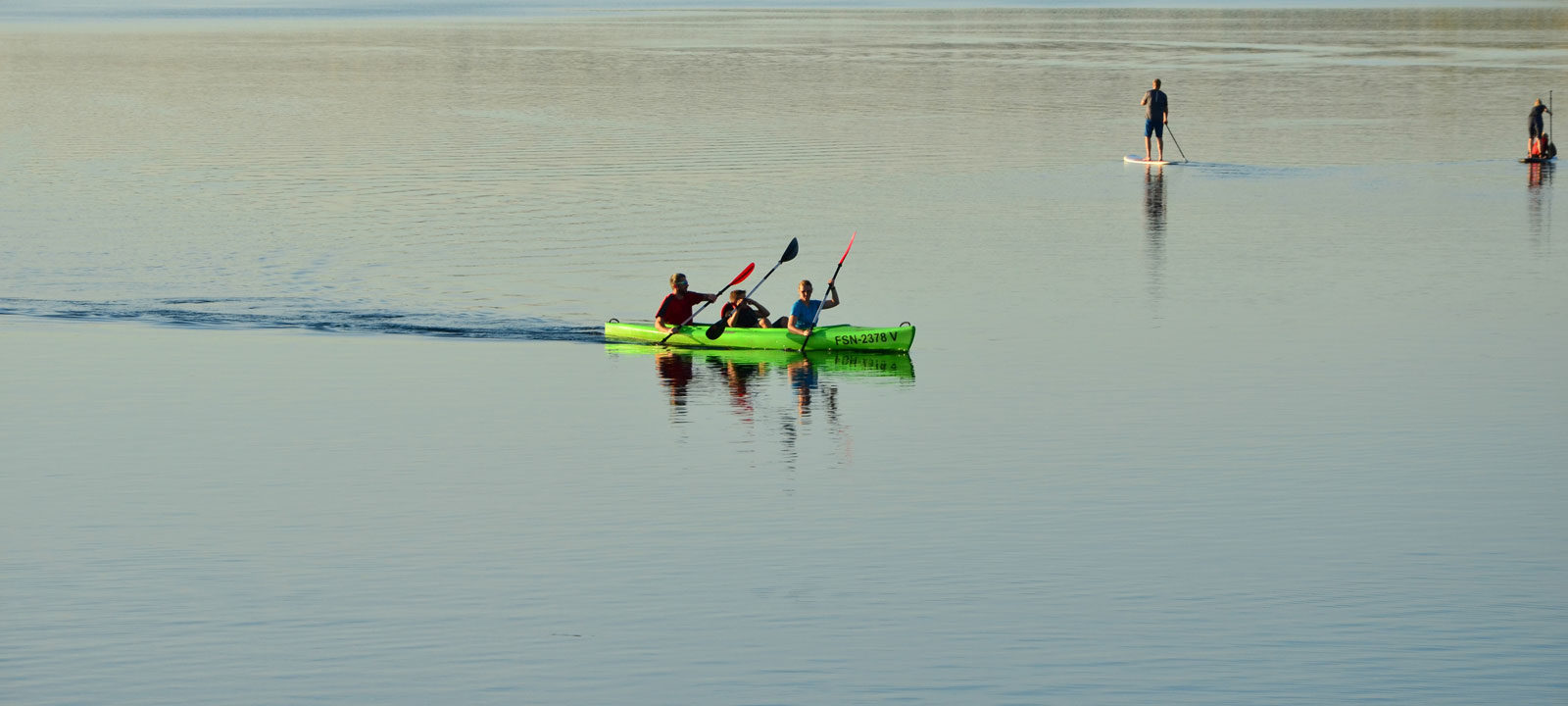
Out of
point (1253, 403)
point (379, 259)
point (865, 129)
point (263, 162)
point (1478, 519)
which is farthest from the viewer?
point (865, 129)

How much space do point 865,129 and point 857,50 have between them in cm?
4202

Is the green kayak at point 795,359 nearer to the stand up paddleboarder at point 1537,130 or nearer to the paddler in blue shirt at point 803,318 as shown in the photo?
Answer: the paddler in blue shirt at point 803,318

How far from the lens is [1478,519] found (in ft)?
54.2

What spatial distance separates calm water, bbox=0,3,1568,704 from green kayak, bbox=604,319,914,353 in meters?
0.20

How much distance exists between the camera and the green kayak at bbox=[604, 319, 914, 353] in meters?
23.5

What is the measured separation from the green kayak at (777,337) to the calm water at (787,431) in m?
0.20

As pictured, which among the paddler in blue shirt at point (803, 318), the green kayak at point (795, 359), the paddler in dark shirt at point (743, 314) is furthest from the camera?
the paddler in dark shirt at point (743, 314)

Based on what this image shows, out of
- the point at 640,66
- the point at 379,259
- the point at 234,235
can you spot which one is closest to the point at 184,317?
the point at 379,259

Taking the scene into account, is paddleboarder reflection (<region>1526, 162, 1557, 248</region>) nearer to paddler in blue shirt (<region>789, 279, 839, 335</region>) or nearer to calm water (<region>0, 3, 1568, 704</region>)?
calm water (<region>0, 3, 1568, 704</region>)

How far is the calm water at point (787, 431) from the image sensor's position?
13594mm

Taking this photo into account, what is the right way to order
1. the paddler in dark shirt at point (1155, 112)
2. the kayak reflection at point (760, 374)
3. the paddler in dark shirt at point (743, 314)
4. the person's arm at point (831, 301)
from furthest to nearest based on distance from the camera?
the paddler in dark shirt at point (1155, 112) < the person's arm at point (831, 301) < the paddler in dark shirt at point (743, 314) < the kayak reflection at point (760, 374)

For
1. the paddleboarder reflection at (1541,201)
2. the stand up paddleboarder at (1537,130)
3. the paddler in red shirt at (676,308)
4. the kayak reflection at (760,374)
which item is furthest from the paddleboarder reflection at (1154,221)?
the stand up paddleboarder at (1537,130)

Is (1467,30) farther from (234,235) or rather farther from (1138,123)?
(234,235)

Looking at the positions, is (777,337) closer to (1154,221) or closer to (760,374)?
(760,374)
